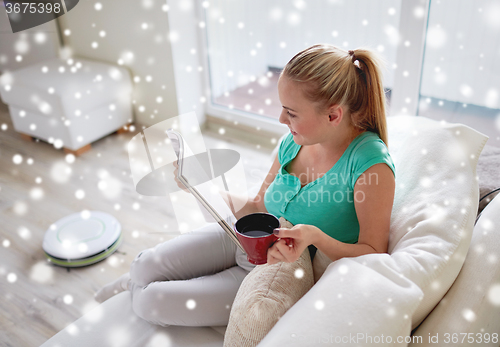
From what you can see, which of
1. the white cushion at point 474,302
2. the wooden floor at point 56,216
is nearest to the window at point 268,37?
the wooden floor at point 56,216

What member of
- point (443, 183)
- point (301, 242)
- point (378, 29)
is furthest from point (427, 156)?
point (378, 29)

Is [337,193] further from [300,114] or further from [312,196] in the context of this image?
[300,114]

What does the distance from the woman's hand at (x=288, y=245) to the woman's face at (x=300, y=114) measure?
28cm

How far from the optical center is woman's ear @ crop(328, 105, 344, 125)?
1079 millimetres

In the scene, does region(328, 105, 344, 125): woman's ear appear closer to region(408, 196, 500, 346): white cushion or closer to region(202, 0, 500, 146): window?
region(408, 196, 500, 346): white cushion

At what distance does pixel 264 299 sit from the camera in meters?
0.92

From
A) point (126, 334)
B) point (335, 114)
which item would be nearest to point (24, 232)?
point (126, 334)

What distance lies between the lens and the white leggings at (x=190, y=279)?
3.92ft

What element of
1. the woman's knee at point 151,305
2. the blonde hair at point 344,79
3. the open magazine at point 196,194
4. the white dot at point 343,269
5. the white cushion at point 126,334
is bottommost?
the white cushion at point 126,334

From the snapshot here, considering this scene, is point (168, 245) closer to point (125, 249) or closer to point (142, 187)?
point (125, 249)

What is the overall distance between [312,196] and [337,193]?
0.24 feet

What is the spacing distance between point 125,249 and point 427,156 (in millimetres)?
1452

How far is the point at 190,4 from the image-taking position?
2.84 meters

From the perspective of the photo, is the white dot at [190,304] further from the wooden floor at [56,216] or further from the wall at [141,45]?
the wall at [141,45]
